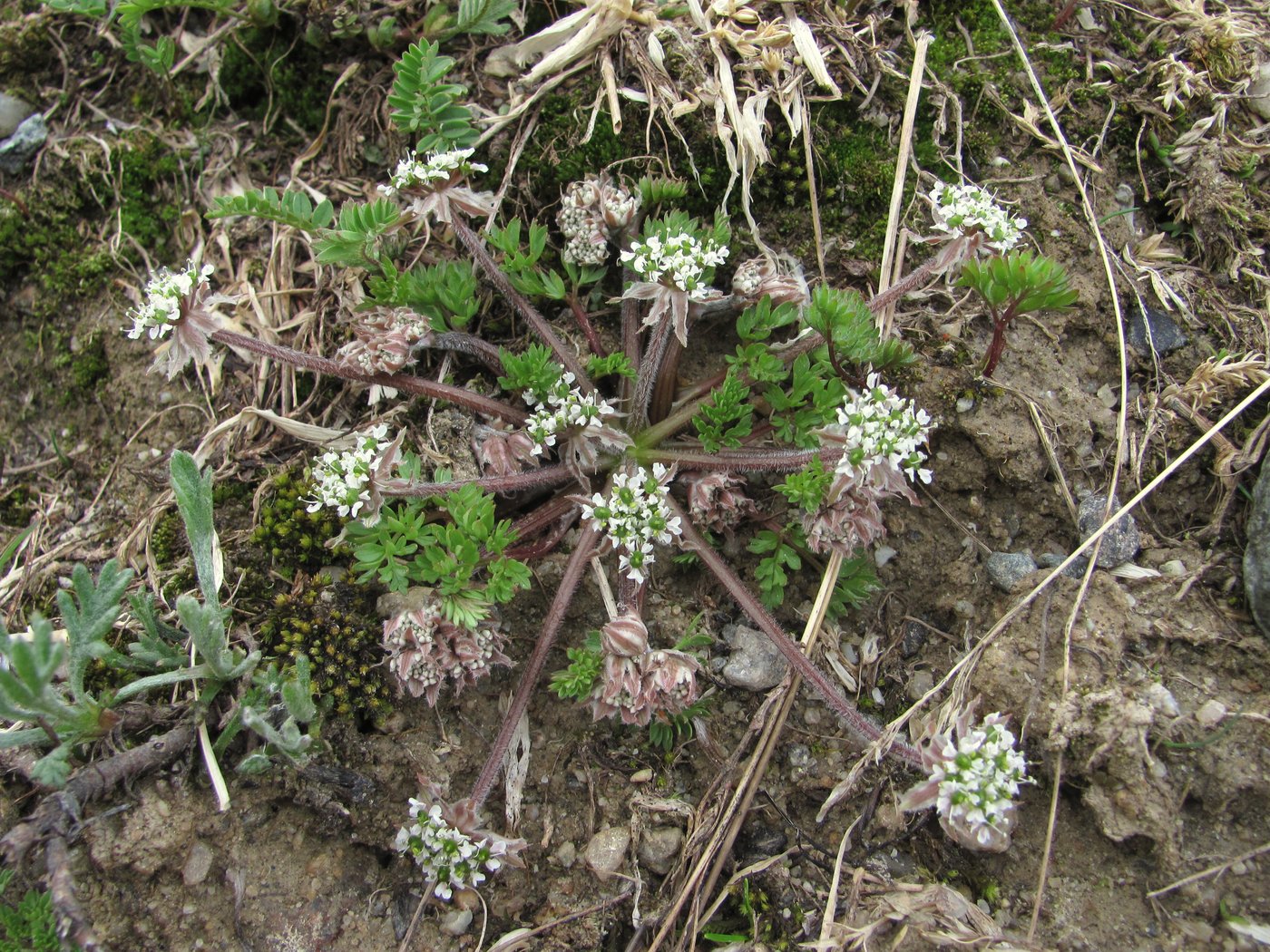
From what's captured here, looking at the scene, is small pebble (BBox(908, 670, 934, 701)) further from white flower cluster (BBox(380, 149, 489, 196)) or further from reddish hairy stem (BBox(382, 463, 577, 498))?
white flower cluster (BBox(380, 149, 489, 196))

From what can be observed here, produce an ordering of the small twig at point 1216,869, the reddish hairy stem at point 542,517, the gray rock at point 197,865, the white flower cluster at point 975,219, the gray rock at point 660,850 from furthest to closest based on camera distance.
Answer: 1. the reddish hairy stem at point 542,517
2. the white flower cluster at point 975,219
3. the gray rock at point 660,850
4. the gray rock at point 197,865
5. the small twig at point 1216,869

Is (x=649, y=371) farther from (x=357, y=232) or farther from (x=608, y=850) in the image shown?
(x=608, y=850)

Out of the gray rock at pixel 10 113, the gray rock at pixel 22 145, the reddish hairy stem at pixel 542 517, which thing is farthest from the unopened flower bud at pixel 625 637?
the gray rock at pixel 10 113

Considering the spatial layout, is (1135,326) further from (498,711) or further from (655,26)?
(498,711)

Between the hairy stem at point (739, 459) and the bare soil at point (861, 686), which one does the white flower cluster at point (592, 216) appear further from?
the hairy stem at point (739, 459)

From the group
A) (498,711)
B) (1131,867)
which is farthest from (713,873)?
(1131,867)

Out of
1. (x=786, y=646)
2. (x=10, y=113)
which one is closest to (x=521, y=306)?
(x=786, y=646)
